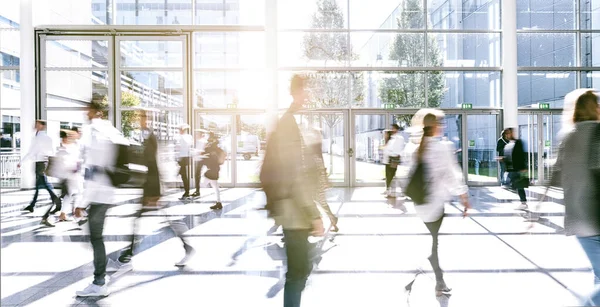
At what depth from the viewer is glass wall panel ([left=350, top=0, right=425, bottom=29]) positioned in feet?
51.2

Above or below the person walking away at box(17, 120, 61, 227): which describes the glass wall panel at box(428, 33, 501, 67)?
above

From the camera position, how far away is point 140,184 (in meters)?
4.83

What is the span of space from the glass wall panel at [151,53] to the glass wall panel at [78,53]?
680mm

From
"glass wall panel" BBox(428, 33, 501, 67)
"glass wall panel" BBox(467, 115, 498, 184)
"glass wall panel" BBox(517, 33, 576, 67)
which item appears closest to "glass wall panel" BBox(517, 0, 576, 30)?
"glass wall panel" BBox(517, 33, 576, 67)

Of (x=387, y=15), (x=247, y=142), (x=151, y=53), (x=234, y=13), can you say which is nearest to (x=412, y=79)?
(x=387, y=15)

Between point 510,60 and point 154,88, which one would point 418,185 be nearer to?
point 154,88

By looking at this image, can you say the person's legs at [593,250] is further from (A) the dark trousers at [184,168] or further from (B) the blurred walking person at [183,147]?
(A) the dark trousers at [184,168]

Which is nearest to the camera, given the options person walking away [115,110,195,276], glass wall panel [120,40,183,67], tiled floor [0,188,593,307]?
tiled floor [0,188,593,307]

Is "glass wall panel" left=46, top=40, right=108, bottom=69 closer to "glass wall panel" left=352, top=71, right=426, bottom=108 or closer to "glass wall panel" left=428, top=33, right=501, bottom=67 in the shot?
"glass wall panel" left=352, top=71, right=426, bottom=108

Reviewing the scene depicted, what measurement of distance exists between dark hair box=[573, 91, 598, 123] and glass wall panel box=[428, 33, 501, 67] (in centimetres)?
1269

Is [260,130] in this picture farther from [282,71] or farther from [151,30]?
[151,30]

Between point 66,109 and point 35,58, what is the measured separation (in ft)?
6.10

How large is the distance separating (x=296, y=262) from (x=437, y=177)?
1601 mm

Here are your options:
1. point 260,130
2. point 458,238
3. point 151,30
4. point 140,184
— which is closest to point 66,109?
point 151,30
